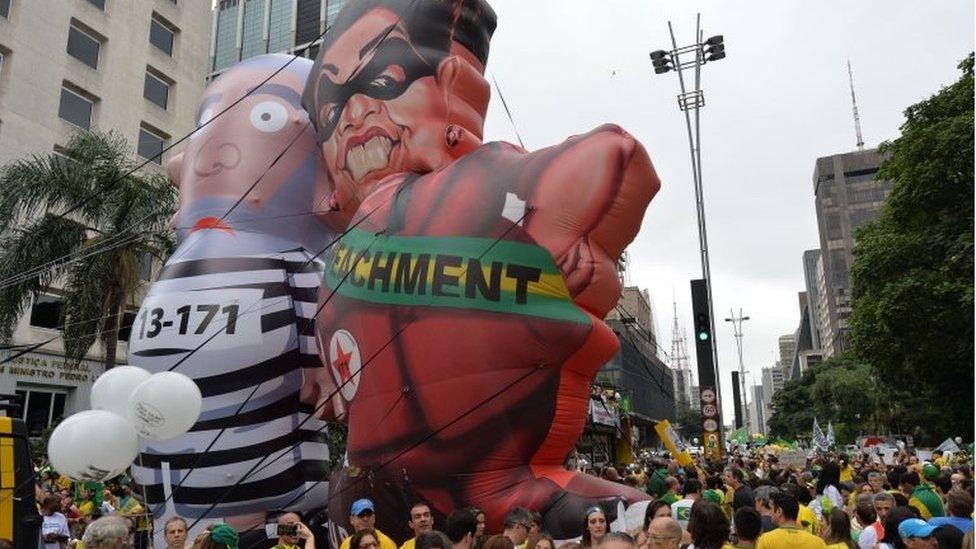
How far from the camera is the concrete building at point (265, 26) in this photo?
57.5 metres

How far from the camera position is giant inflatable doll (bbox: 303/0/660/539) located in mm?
6625

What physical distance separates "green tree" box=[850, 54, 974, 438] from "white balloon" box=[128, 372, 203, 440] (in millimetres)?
15689

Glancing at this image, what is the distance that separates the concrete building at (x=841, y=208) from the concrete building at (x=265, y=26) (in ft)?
191

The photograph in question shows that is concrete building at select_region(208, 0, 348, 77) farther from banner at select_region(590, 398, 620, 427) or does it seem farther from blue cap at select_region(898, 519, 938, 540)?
blue cap at select_region(898, 519, 938, 540)

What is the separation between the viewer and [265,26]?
62.0 meters

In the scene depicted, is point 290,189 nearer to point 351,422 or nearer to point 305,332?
point 305,332

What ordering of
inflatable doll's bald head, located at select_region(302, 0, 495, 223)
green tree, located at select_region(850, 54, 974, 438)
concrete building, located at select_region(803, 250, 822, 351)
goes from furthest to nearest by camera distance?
concrete building, located at select_region(803, 250, 822, 351) < green tree, located at select_region(850, 54, 974, 438) < inflatable doll's bald head, located at select_region(302, 0, 495, 223)

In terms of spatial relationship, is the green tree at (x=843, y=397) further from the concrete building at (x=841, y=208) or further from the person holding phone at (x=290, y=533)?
the person holding phone at (x=290, y=533)

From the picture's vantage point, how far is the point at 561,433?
6.73 m

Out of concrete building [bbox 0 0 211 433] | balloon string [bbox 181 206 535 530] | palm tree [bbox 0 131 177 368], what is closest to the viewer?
balloon string [bbox 181 206 535 530]

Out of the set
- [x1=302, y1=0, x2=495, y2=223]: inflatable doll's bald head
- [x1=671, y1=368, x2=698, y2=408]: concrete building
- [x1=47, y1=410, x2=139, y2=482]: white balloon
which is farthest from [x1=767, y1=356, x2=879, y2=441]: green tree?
[x1=671, y1=368, x2=698, y2=408]: concrete building

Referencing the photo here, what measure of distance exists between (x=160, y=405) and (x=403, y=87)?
3925 mm

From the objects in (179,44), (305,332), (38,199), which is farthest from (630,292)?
(305,332)

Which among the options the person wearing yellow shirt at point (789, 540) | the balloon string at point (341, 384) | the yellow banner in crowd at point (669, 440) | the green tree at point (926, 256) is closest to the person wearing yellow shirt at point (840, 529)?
the person wearing yellow shirt at point (789, 540)
